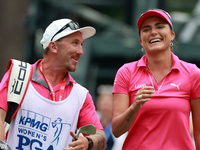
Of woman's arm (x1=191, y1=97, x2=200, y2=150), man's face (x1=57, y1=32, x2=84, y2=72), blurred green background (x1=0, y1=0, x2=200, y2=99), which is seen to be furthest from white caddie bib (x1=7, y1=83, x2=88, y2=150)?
blurred green background (x1=0, y1=0, x2=200, y2=99)

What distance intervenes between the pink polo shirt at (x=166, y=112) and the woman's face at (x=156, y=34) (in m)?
0.27

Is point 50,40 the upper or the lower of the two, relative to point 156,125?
upper

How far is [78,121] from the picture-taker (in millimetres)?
4605

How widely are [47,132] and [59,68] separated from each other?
30.1 inches

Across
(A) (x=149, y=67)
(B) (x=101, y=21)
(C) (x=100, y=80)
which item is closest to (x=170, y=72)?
(A) (x=149, y=67)

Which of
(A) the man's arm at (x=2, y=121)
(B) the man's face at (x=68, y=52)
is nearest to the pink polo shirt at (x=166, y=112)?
(B) the man's face at (x=68, y=52)

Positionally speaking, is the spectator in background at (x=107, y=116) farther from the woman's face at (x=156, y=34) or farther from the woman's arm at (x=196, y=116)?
the woman's face at (x=156, y=34)

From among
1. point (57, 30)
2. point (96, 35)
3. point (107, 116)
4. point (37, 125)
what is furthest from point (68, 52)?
point (96, 35)

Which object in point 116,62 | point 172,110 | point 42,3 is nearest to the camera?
point 172,110

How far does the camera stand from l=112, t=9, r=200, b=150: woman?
4172 millimetres

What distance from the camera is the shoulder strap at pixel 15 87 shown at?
419 cm

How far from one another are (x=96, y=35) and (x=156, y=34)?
32.9 ft

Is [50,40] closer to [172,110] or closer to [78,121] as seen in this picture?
[78,121]

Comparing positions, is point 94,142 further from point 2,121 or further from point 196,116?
point 196,116
